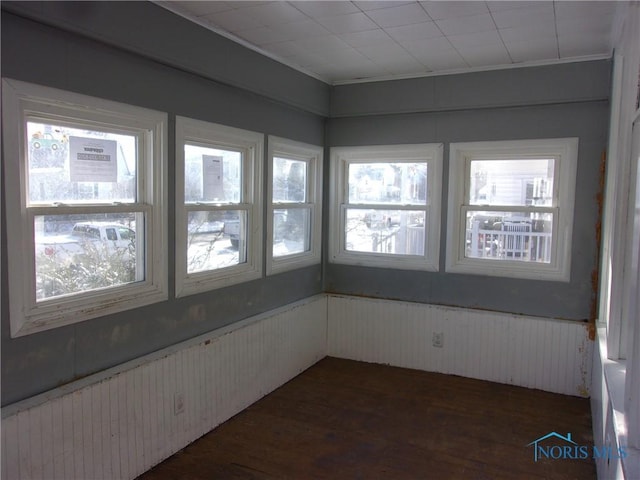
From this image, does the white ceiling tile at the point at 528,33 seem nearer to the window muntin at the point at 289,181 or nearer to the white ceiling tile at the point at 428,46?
the white ceiling tile at the point at 428,46

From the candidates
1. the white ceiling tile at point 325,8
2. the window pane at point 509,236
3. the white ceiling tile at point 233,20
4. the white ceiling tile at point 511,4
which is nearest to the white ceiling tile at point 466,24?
the white ceiling tile at point 511,4

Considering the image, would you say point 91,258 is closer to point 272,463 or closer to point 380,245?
point 272,463

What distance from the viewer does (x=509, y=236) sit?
4.30 metres

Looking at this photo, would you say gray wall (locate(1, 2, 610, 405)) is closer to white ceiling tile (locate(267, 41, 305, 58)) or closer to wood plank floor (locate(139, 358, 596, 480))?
white ceiling tile (locate(267, 41, 305, 58))

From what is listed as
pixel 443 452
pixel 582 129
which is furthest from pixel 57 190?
pixel 582 129

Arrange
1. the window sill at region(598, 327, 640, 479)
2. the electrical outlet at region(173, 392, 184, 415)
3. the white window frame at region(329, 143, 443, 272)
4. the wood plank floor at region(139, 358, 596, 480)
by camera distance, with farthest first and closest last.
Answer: the white window frame at region(329, 143, 443, 272)
the electrical outlet at region(173, 392, 184, 415)
the wood plank floor at region(139, 358, 596, 480)
the window sill at region(598, 327, 640, 479)

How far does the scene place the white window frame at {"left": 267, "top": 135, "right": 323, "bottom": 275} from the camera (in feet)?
13.5

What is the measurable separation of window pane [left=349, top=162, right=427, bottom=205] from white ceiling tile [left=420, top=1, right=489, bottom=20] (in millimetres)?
1791

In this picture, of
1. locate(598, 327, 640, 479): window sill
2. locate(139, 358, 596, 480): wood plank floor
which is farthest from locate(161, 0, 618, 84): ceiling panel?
locate(139, 358, 596, 480): wood plank floor

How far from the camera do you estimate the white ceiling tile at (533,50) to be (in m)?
3.48

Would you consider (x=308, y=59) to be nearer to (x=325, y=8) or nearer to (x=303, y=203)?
(x=325, y=8)

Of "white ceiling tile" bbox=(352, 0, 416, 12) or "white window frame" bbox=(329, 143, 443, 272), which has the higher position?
"white ceiling tile" bbox=(352, 0, 416, 12)

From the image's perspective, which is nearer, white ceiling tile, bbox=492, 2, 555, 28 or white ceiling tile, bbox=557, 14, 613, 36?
white ceiling tile, bbox=492, 2, 555, 28

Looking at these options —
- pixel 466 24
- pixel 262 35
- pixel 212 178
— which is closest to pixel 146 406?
pixel 212 178
